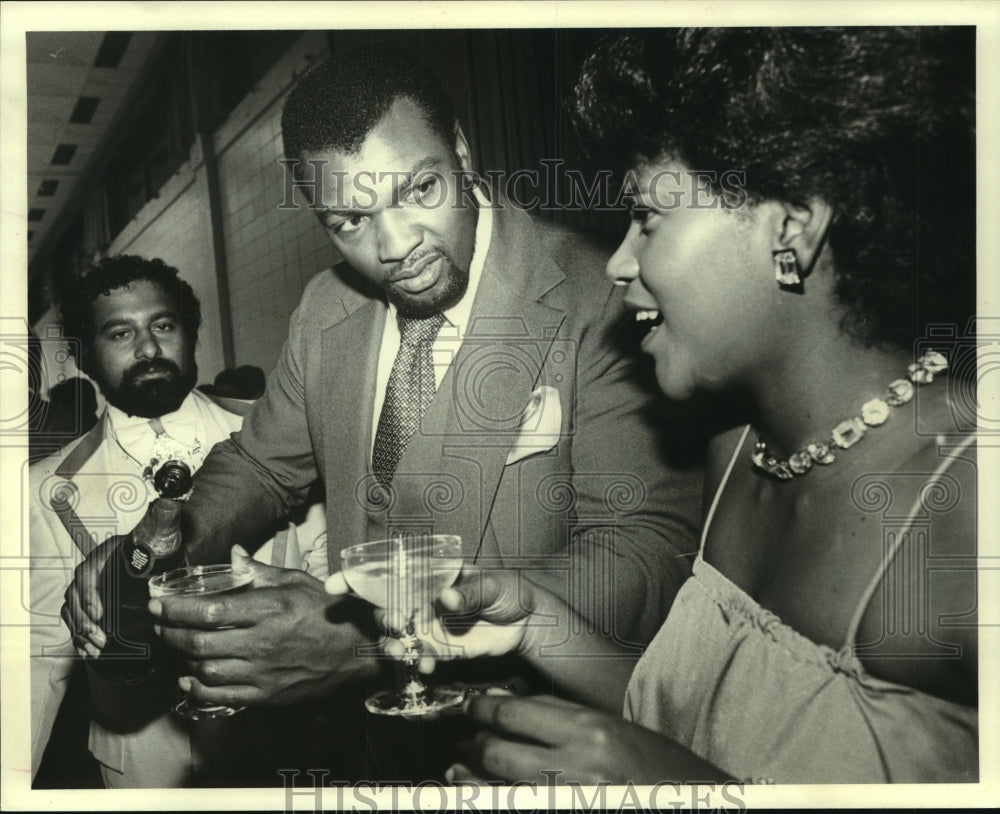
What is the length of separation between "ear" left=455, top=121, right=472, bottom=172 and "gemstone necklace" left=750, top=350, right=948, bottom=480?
2.38 ft

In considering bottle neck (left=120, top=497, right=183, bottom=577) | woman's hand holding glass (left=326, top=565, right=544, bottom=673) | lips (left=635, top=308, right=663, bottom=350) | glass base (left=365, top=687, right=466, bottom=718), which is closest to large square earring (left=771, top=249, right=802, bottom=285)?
lips (left=635, top=308, right=663, bottom=350)

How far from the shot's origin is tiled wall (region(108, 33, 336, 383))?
67.8 inches

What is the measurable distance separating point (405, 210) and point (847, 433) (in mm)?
842

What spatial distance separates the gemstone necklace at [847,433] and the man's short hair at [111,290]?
106cm

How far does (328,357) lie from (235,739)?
0.72 metres

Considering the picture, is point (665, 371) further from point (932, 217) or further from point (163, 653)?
point (163, 653)

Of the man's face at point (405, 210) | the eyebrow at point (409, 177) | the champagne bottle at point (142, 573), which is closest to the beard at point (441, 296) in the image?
the man's face at point (405, 210)

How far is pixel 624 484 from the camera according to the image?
169cm

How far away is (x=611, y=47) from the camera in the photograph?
1.66 metres

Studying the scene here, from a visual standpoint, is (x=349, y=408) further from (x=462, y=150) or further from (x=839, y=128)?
(x=839, y=128)

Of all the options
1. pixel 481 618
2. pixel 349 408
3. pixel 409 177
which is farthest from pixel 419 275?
pixel 481 618

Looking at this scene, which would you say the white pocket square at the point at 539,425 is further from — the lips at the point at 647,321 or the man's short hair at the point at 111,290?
the man's short hair at the point at 111,290

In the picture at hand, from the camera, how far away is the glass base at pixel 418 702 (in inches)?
66.5

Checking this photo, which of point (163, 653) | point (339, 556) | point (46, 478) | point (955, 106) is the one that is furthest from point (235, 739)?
point (955, 106)
